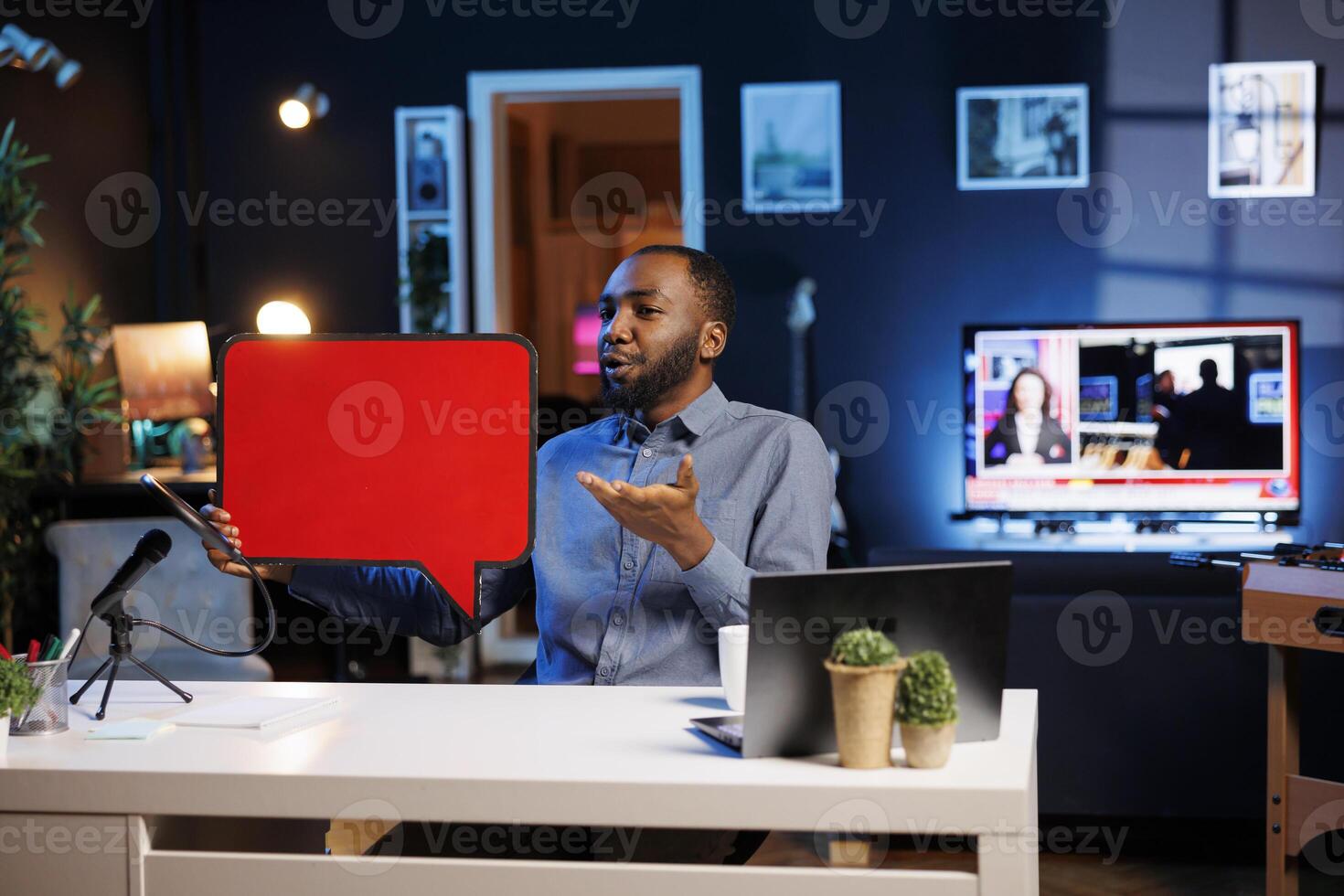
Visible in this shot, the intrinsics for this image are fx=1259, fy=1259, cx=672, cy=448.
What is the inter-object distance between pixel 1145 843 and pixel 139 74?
5.18 meters

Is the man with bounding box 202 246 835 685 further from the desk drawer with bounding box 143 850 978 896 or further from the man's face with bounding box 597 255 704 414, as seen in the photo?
the desk drawer with bounding box 143 850 978 896

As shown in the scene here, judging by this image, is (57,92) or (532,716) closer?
(532,716)

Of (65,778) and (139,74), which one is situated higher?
(139,74)

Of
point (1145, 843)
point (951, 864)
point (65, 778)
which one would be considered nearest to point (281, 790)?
point (65, 778)

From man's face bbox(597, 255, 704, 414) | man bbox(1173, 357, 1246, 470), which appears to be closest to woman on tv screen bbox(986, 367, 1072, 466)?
man bbox(1173, 357, 1246, 470)

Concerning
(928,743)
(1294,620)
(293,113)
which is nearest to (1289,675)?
(1294,620)

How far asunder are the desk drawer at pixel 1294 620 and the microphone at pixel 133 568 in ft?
6.70

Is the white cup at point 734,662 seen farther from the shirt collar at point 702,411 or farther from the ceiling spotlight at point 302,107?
the ceiling spotlight at point 302,107

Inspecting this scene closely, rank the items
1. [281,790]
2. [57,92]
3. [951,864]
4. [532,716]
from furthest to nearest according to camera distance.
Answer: [57,92]
[951,864]
[532,716]
[281,790]

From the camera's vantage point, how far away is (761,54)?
222 inches

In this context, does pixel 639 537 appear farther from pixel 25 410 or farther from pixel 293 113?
pixel 293 113

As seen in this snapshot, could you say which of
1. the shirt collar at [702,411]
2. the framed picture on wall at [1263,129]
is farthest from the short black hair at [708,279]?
the framed picture on wall at [1263,129]

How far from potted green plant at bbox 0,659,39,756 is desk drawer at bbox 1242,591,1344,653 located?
218 centimetres

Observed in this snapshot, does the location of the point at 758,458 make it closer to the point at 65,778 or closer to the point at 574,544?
the point at 574,544
